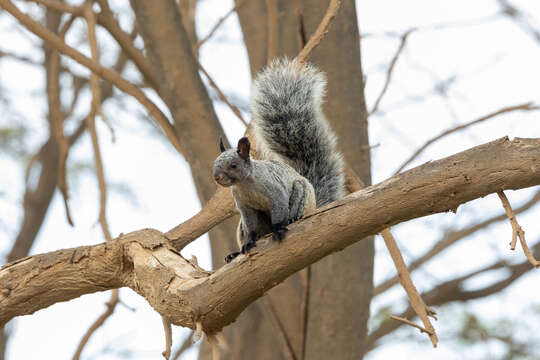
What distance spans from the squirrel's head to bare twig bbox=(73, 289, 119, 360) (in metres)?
1.44

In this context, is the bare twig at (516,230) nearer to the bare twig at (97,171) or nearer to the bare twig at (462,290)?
the bare twig at (97,171)

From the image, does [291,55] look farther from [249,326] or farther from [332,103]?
[249,326]

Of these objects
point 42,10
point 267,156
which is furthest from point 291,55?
point 42,10

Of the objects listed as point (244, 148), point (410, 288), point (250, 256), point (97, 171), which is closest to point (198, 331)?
point (250, 256)

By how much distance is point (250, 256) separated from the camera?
102 inches

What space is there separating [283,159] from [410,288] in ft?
3.06

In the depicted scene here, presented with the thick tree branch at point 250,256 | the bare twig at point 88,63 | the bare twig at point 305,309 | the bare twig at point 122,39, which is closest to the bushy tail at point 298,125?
the thick tree branch at point 250,256

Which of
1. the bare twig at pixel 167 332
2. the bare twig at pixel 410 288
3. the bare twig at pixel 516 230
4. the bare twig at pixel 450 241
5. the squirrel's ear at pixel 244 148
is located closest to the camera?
the bare twig at pixel 516 230

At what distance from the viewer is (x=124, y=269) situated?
120 inches

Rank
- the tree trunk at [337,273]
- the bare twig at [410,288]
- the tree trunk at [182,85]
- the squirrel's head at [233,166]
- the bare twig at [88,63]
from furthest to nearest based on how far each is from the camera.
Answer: the tree trunk at [337,273] → the tree trunk at [182,85] → the bare twig at [88,63] → the squirrel's head at [233,166] → the bare twig at [410,288]

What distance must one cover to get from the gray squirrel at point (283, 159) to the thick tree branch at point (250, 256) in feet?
1.11

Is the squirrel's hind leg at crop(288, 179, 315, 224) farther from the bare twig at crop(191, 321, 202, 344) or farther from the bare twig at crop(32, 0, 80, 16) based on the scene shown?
the bare twig at crop(32, 0, 80, 16)

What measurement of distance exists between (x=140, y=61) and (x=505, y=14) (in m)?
3.17

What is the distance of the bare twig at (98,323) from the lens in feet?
12.3
